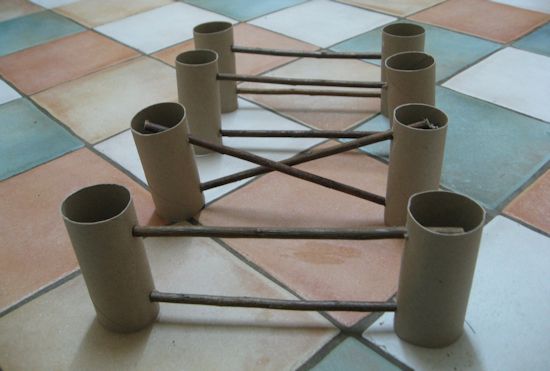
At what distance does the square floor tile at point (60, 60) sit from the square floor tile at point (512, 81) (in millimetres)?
1485

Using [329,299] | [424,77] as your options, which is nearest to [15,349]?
[329,299]

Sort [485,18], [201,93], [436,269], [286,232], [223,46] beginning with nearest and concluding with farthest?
[436,269] < [286,232] < [201,93] < [223,46] < [485,18]

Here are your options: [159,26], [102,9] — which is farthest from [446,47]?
[102,9]

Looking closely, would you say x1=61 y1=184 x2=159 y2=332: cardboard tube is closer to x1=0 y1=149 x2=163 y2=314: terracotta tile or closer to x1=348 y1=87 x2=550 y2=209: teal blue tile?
x1=0 y1=149 x2=163 y2=314: terracotta tile

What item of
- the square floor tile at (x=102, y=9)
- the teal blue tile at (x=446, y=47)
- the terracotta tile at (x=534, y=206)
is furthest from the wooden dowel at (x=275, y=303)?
the square floor tile at (x=102, y=9)

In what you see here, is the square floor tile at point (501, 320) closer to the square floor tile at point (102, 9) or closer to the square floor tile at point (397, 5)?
the square floor tile at point (397, 5)

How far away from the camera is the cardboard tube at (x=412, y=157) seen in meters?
1.21

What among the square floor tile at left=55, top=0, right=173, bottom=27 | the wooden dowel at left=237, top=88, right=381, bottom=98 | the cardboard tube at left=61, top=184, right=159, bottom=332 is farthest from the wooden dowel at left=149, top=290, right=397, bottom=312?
the square floor tile at left=55, top=0, right=173, bottom=27

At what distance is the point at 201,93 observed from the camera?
5.27 feet

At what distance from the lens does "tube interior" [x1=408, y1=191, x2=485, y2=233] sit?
999 mm

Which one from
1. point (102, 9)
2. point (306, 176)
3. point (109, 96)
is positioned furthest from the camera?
point (102, 9)

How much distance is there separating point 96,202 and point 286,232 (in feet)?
1.35

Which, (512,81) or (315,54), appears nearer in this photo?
(315,54)

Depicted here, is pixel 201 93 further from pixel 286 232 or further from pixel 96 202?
pixel 286 232
